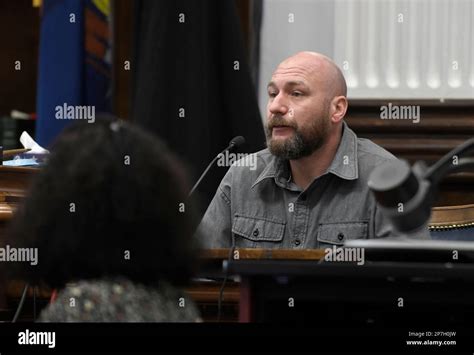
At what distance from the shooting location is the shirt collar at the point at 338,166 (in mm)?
3877

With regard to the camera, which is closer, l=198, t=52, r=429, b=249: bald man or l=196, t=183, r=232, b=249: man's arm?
l=198, t=52, r=429, b=249: bald man

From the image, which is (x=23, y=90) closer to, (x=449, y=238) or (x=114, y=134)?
(x=449, y=238)

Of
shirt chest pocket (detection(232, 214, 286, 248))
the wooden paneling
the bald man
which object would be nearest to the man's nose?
the bald man

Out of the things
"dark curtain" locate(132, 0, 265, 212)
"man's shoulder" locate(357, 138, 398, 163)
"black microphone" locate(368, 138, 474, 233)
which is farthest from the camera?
"dark curtain" locate(132, 0, 265, 212)

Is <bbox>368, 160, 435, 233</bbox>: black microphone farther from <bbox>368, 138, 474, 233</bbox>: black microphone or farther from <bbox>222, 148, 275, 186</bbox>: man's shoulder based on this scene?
<bbox>222, 148, 275, 186</bbox>: man's shoulder

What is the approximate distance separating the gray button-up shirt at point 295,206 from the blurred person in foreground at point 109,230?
5.68 feet

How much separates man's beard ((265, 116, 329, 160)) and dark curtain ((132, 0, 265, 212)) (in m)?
0.37

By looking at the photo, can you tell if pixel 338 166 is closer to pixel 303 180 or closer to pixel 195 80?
pixel 303 180

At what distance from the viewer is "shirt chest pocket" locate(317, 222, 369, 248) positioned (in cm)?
370

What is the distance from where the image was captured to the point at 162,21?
4.38 metres

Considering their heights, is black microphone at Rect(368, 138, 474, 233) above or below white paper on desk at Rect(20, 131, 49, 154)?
below

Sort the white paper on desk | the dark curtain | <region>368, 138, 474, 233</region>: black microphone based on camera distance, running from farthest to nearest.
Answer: the dark curtain → the white paper on desk → <region>368, 138, 474, 233</region>: black microphone

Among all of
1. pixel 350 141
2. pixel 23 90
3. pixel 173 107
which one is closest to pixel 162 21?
pixel 173 107

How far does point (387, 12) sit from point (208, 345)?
280cm
